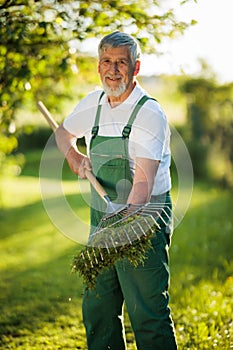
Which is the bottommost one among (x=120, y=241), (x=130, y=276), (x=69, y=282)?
(x=69, y=282)

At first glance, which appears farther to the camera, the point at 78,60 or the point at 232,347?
the point at 78,60

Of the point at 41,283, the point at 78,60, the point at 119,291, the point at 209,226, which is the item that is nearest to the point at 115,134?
the point at 119,291

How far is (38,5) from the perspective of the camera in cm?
417

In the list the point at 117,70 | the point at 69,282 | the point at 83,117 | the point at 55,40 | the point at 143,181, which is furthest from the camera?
the point at 69,282

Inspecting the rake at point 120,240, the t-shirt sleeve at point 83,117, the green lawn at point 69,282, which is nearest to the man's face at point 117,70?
the t-shirt sleeve at point 83,117

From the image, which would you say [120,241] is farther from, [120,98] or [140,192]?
[120,98]

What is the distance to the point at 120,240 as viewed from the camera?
2834mm

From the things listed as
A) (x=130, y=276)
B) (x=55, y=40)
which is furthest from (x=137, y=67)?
(x=55, y=40)

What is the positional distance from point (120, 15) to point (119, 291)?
2.03 m

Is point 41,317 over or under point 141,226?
under

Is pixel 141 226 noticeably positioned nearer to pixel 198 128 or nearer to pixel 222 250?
pixel 222 250

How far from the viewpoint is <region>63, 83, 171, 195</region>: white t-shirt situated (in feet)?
9.75

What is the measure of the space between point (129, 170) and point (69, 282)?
2848 millimetres

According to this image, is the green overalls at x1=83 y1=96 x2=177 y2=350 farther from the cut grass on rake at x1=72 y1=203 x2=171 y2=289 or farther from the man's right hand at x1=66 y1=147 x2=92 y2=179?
the cut grass on rake at x1=72 y1=203 x2=171 y2=289
